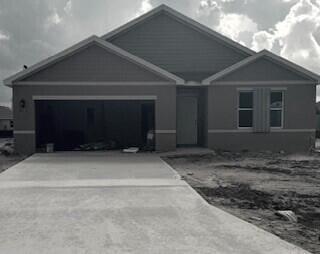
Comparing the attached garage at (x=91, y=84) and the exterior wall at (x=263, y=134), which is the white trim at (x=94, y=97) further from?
the exterior wall at (x=263, y=134)

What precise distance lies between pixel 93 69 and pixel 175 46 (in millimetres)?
5054

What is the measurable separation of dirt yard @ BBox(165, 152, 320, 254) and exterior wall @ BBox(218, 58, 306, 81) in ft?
12.4

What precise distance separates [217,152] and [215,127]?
1.23 m

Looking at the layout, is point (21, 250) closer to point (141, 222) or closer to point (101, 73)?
point (141, 222)

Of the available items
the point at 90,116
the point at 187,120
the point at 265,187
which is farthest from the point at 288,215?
the point at 90,116

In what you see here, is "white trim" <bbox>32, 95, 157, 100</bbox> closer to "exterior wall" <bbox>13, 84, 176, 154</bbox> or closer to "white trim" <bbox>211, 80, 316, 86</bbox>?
"exterior wall" <bbox>13, 84, 176, 154</bbox>

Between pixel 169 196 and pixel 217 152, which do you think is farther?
pixel 217 152

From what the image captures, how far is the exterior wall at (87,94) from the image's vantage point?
16.4 meters

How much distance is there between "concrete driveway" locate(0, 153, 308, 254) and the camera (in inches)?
202

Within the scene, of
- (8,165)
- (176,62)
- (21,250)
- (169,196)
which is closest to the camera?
(21,250)

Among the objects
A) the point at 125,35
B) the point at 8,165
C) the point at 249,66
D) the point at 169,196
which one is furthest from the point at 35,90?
the point at 169,196

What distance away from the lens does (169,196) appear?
8.02 meters

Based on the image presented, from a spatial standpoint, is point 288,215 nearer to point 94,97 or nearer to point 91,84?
point 94,97

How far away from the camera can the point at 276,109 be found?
17.7 metres
